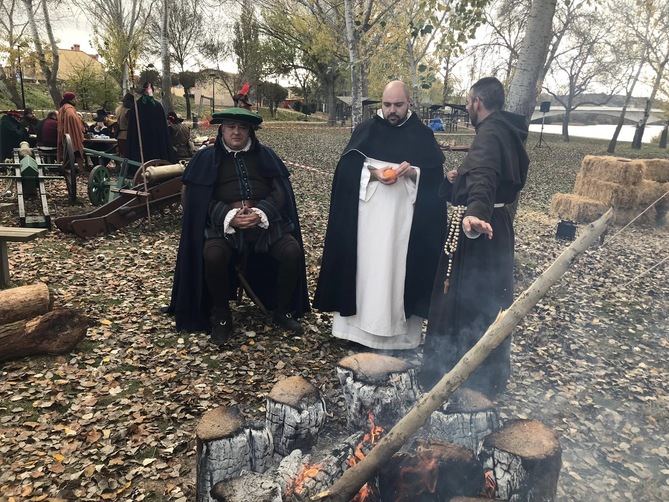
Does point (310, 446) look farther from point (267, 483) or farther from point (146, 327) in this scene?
point (146, 327)

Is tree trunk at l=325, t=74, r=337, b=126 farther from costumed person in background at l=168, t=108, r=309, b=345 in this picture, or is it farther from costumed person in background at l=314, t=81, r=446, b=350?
costumed person in background at l=314, t=81, r=446, b=350

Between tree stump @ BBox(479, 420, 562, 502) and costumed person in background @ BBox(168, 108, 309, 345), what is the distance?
2.56m

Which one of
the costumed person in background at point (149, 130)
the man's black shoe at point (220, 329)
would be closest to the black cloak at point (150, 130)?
the costumed person in background at point (149, 130)

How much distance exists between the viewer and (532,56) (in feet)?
17.3

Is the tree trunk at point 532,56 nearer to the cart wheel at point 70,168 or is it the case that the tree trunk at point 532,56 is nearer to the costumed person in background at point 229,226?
the costumed person in background at point 229,226

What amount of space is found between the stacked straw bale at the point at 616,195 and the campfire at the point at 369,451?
8.62 meters

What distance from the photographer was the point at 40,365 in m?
3.74

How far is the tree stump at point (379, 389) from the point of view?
110 inches

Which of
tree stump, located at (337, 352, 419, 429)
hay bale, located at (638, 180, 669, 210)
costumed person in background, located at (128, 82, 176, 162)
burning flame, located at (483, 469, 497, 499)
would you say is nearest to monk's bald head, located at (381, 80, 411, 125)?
tree stump, located at (337, 352, 419, 429)

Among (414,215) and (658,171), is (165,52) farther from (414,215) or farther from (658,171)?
(414,215)

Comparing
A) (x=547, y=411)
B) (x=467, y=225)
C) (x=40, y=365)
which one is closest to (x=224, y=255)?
(x=40, y=365)

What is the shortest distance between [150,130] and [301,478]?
8.10 metres

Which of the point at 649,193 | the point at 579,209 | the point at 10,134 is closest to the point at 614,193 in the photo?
the point at 649,193

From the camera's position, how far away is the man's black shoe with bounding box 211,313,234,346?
422cm
